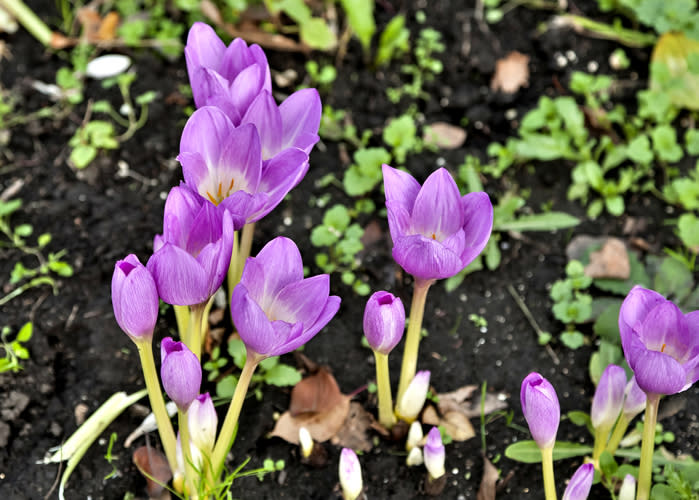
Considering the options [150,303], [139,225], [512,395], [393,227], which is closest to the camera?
[150,303]

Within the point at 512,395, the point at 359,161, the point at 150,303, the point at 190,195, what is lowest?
the point at 512,395

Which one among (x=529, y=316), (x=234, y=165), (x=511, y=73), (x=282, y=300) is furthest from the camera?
(x=511, y=73)

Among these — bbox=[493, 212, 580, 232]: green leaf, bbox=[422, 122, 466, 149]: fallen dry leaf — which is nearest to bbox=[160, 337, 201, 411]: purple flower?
bbox=[493, 212, 580, 232]: green leaf

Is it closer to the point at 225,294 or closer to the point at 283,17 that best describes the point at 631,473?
the point at 225,294

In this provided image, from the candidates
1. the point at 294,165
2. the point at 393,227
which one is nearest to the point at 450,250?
the point at 393,227

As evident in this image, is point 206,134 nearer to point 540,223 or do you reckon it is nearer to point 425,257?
point 425,257

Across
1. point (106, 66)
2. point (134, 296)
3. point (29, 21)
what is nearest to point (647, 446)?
point (134, 296)
